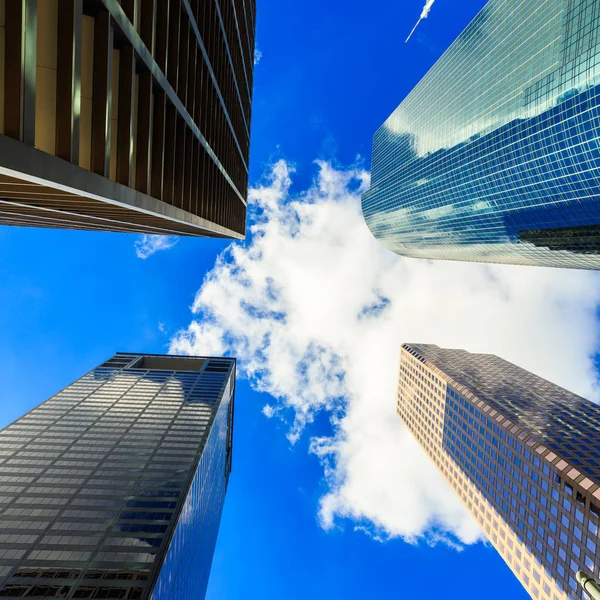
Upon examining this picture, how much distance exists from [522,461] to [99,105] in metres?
96.2

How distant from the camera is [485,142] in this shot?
103125mm

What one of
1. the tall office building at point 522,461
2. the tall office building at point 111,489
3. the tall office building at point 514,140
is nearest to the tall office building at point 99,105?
the tall office building at point 111,489

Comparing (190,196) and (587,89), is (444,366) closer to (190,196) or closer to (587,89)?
(587,89)

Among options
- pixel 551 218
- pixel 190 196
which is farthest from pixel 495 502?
pixel 190 196

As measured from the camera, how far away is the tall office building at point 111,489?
60.1 metres

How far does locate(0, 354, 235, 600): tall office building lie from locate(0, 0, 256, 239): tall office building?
5801cm

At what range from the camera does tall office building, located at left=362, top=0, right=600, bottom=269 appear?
2914 inches

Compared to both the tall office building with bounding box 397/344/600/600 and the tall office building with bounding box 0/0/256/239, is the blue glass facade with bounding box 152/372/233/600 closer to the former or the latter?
the tall office building with bounding box 0/0/256/239

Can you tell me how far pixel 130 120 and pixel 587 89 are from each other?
3167 inches

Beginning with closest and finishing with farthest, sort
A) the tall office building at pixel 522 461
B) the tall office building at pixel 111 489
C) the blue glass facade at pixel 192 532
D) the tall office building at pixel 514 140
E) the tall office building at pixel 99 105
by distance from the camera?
the tall office building at pixel 99 105 → the tall office building at pixel 111 489 → the blue glass facade at pixel 192 532 → the tall office building at pixel 522 461 → the tall office building at pixel 514 140

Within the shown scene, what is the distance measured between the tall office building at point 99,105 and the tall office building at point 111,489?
5801 centimetres

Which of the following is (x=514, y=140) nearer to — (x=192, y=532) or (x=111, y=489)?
(x=192, y=532)

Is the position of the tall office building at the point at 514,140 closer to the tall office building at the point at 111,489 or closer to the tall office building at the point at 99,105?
the tall office building at the point at 99,105

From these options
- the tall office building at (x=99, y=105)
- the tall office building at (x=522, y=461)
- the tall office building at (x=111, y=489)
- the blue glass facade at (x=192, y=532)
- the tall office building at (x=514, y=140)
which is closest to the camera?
the tall office building at (x=99, y=105)
